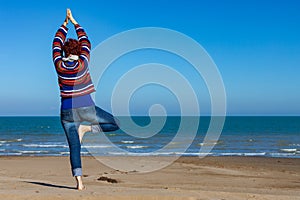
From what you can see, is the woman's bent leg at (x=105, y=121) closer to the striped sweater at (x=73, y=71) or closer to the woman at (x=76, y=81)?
the woman at (x=76, y=81)

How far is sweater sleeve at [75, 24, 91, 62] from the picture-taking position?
6777 mm

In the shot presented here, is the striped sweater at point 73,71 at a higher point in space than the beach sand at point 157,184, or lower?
higher

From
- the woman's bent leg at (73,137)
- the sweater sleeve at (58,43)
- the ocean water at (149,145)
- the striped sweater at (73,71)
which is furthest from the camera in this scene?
the ocean water at (149,145)

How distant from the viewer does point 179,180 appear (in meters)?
15.4

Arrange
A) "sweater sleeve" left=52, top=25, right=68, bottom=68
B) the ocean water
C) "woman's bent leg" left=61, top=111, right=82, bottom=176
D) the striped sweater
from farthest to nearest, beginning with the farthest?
the ocean water → "woman's bent leg" left=61, top=111, right=82, bottom=176 → "sweater sleeve" left=52, top=25, right=68, bottom=68 → the striped sweater

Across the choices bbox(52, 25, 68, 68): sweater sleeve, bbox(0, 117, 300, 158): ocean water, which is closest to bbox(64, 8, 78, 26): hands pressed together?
bbox(52, 25, 68, 68): sweater sleeve

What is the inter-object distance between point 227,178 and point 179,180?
2200mm

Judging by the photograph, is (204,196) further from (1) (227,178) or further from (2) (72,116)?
(1) (227,178)

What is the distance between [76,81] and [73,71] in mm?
155

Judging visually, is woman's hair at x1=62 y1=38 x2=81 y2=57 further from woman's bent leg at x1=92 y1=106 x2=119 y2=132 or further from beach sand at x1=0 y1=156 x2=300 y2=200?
beach sand at x1=0 y1=156 x2=300 y2=200

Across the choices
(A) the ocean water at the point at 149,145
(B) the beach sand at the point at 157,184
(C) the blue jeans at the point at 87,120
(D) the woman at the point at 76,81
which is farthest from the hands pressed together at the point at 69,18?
(A) the ocean water at the point at 149,145

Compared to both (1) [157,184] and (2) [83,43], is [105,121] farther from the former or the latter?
(1) [157,184]

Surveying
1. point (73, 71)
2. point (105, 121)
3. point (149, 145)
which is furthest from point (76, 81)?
point (149, 145)

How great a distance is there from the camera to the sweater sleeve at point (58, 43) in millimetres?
Answer: 6813
